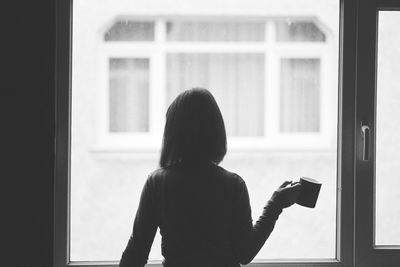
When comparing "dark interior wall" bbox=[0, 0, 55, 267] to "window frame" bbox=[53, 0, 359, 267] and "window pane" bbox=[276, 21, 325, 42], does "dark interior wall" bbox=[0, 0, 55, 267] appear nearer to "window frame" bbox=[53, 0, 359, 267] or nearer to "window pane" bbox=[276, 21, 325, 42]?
"window frame" bbox=[53, 0, 359, 267]

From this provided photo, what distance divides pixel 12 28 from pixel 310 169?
2753mm

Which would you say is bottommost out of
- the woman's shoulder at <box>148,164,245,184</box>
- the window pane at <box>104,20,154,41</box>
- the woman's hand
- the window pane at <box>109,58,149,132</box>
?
the woman's hand

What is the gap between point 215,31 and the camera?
12.1ft

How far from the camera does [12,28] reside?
1355 millimetres

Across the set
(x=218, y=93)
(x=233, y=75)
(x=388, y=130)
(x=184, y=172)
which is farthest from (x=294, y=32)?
(x=184, y=172)

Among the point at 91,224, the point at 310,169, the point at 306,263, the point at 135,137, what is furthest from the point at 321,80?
the point at 306,263

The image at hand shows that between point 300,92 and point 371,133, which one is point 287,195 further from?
point 300,92

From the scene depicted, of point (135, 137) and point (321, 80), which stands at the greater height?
point (321, 80)

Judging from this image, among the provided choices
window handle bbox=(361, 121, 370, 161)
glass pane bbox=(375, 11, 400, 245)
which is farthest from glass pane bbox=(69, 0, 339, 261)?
window handle bbox=(361, 121, 370, 161)

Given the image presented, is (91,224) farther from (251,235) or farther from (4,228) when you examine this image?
(251,235)

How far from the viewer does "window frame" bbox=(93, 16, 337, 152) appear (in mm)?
3561

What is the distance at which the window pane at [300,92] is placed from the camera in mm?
3677

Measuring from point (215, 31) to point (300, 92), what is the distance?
85 centimetres

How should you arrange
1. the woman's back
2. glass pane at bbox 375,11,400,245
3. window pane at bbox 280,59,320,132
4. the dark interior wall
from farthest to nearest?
window pane at bbox 280,59,320,132
glass pane at bbox 375,11,400,245
the dark interior wall
the woman's back
